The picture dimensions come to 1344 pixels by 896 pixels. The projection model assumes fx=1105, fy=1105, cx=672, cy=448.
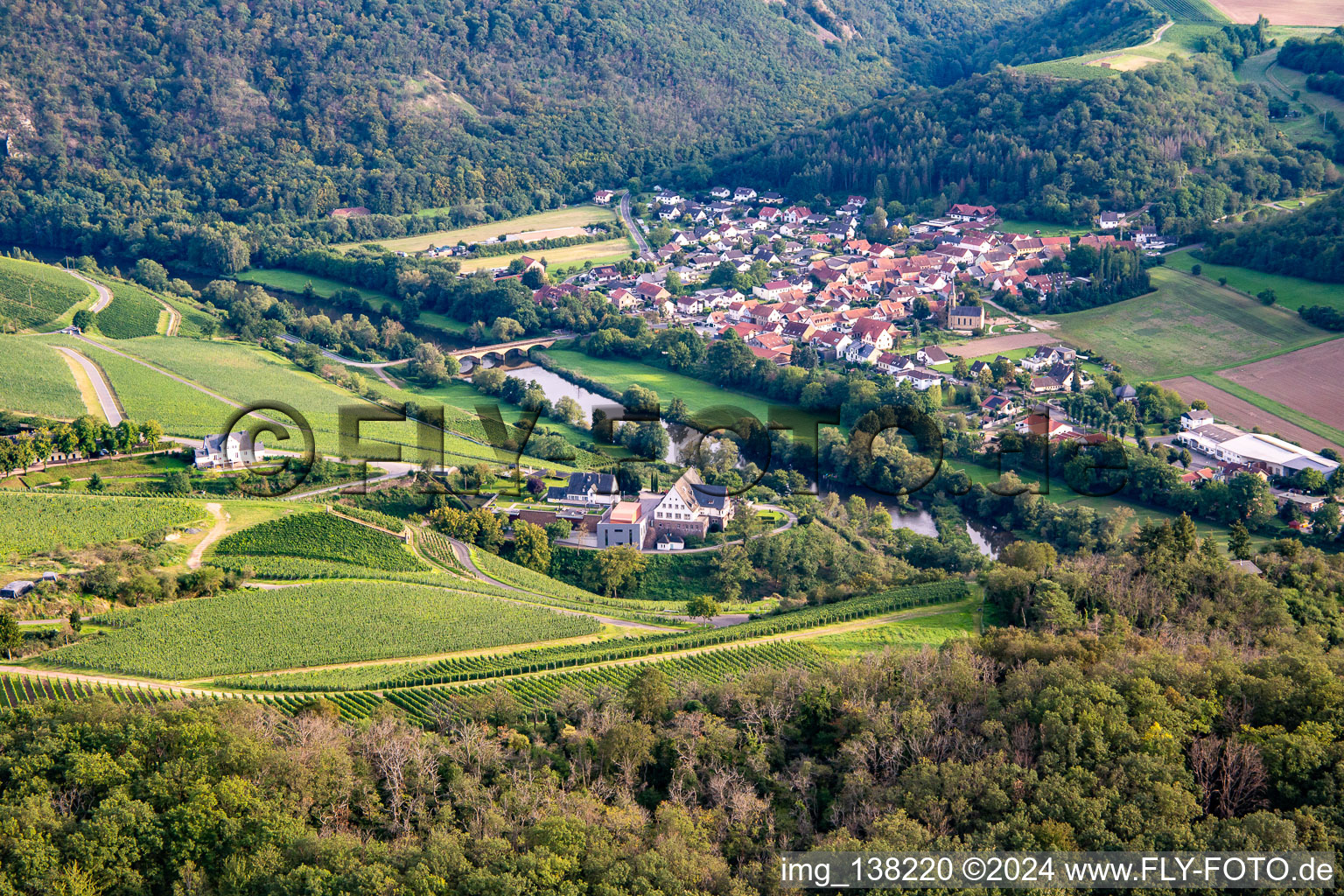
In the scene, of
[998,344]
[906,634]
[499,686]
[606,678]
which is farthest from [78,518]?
[998,344]

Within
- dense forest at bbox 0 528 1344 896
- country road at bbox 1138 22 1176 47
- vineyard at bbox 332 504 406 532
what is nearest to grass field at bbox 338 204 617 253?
country road at bbox 1138 22 1176 47

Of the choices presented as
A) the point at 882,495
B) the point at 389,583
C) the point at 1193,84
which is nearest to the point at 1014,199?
the point at 1193,84

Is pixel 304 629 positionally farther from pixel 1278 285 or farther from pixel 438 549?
pixel 1278 285

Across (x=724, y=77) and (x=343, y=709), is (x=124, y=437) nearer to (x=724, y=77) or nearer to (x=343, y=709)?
(x=343, y=709)

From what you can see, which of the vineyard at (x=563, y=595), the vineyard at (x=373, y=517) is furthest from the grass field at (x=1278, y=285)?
the vineyard at (x=373, y=517)

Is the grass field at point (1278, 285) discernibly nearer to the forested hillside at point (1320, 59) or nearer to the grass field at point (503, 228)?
the forested hillside at point (1320, 59)

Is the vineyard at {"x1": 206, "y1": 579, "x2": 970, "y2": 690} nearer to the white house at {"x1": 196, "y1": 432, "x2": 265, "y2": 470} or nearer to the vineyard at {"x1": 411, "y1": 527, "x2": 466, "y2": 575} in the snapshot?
the vineyard at {"x1": 411, "y1": 527, "x2": 466, "y2": 575}
